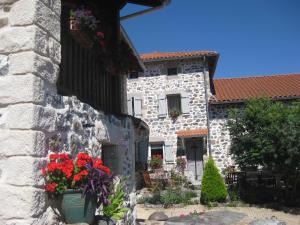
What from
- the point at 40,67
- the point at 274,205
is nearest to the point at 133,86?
the point at 274,205

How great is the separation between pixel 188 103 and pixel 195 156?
94.0 inches

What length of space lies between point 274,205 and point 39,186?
9.35 m

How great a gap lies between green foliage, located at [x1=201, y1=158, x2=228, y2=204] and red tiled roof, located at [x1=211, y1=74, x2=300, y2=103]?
4.45 meters

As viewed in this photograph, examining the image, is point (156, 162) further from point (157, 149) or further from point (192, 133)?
point (192, 133)

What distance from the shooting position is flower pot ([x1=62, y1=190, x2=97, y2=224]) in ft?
11.4

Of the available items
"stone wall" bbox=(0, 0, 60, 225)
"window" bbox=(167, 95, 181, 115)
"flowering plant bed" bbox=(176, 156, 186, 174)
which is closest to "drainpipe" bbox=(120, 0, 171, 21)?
"stone wall" bbox=(0, 0, 60, 225)

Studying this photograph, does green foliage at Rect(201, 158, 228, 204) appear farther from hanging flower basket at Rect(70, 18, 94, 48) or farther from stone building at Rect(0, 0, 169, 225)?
hanging flower basket at Rect(70, 18, 94, 48)

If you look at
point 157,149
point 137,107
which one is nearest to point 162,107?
point 137,107

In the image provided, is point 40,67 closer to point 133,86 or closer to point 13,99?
point 13,99

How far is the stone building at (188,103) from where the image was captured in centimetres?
1581

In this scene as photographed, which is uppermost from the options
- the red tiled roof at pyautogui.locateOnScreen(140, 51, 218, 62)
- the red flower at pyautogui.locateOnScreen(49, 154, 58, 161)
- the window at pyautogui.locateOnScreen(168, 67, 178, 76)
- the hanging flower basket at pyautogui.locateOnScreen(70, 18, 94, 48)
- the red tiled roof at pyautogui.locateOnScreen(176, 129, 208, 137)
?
the red tiled roof at pyautogui.locateOnScreen(140, 51, 218, 62)

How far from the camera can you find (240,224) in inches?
349

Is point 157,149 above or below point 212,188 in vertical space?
above

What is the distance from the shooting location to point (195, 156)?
53.3 ft
